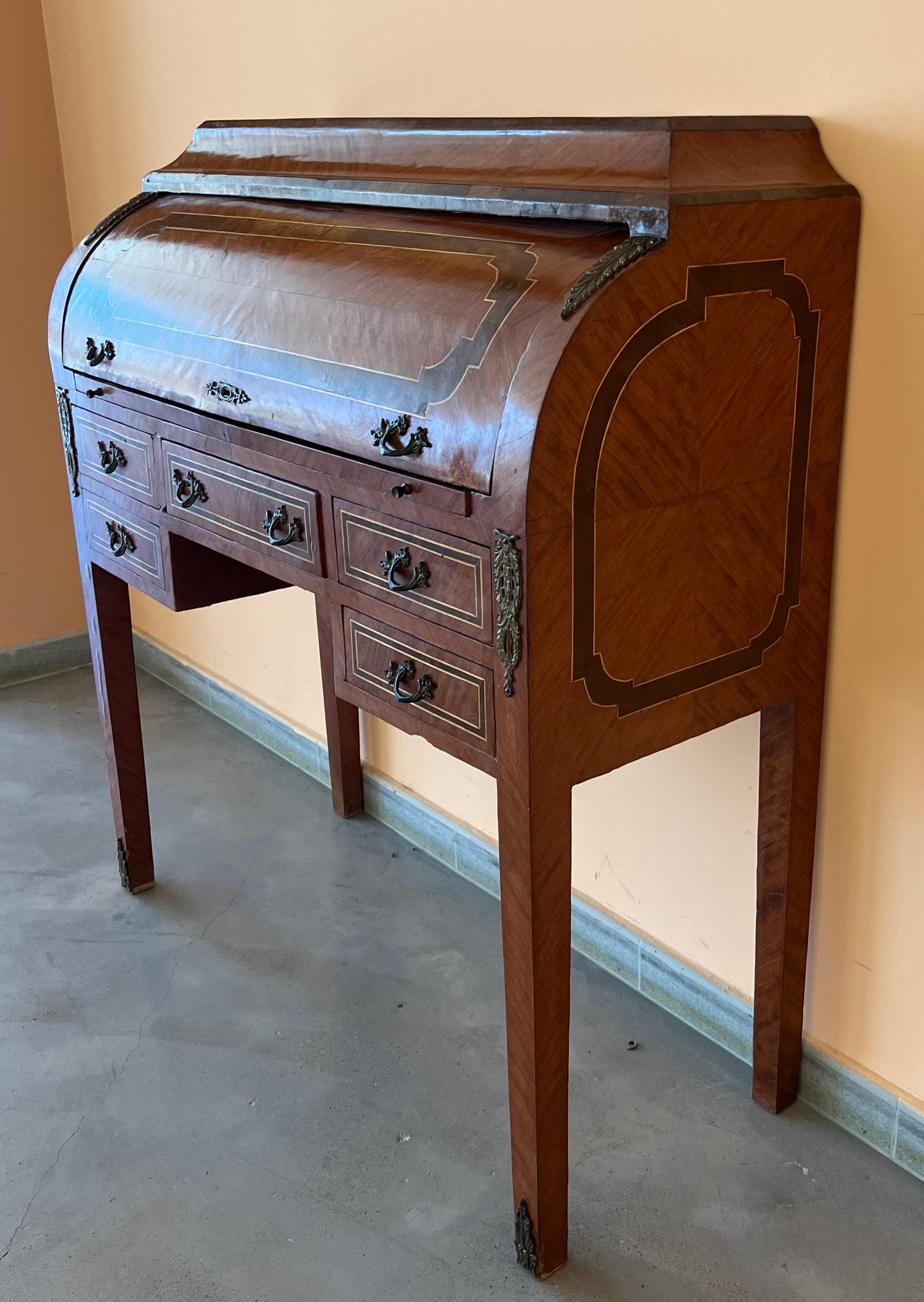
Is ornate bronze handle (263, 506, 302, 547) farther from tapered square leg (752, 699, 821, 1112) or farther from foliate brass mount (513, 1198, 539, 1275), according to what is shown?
foliate brass mount (513, 1198, 539, 1275)

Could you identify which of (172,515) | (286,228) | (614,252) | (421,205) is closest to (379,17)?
(286,228)

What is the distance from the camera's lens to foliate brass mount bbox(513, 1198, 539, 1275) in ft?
5.60

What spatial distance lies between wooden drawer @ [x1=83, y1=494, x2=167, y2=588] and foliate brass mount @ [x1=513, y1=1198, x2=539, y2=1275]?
4.08 feet

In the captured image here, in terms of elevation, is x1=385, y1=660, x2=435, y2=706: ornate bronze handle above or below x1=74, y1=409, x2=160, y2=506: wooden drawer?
below

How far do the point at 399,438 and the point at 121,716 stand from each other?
1362 millimetres

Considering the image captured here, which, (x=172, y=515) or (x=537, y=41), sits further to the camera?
(x=172, y=515)

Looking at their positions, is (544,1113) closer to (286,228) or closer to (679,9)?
(286,228)

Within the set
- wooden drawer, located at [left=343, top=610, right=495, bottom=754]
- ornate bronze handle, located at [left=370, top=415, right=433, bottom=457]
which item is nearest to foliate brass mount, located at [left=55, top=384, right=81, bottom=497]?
wooden drawer, located at [left=343, top=610, right=495, bottom=754]

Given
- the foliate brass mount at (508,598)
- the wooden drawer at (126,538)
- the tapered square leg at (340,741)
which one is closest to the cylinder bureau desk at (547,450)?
the foliate brass mount at (508,598)

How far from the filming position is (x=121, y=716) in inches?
104

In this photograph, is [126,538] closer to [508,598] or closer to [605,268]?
[508,598]

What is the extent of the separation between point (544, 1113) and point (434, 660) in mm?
634

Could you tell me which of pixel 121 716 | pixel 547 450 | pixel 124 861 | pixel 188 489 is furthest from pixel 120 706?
pixel 547 450

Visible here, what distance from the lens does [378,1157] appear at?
6.36 feet
